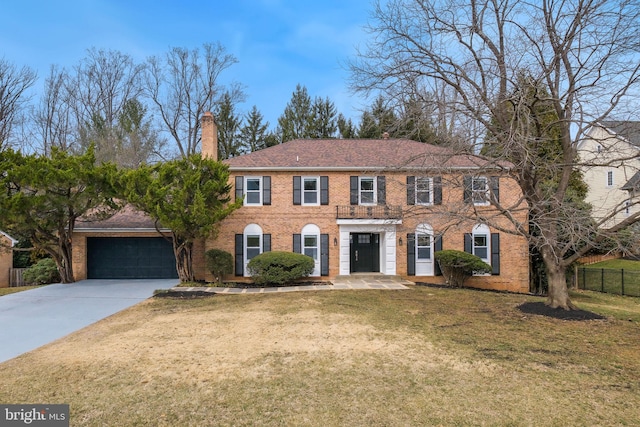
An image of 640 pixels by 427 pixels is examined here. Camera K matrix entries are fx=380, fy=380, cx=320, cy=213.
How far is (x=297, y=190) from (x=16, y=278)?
1405 cm

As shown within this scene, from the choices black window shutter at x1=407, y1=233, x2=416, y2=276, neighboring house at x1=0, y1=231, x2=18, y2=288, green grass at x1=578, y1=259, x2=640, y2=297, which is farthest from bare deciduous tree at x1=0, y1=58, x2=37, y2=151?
green grass at x1=578, y1=259, x2=640, y2=297

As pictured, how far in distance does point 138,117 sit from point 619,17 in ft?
104

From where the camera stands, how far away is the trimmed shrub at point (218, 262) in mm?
15992

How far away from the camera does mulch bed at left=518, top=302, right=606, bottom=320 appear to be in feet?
31.9

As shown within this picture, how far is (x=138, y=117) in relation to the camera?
1234 inches

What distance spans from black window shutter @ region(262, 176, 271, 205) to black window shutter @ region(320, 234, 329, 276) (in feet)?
9.55

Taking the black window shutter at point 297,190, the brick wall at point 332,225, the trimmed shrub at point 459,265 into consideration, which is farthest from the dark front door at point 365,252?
the black window shutter at point 297,190

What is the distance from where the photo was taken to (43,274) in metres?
16.8

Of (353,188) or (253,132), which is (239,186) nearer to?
(353,188)

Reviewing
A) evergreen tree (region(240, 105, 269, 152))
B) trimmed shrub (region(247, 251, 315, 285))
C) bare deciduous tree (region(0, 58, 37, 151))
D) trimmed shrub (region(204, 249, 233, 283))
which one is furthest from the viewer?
evergreen tree (region(240, 105, 269, 152))

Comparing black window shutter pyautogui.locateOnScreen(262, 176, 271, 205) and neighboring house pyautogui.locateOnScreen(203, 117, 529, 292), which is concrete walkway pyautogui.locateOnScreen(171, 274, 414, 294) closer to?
neighboring house pyautogui.locateOnScreen(203, 117, 529, 292)

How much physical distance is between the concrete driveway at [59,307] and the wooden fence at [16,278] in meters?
3.91

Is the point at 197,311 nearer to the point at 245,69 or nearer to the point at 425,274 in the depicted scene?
the point at 425,274

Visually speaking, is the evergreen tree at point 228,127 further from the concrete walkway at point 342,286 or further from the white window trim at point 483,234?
the white window trim at point 483,234
